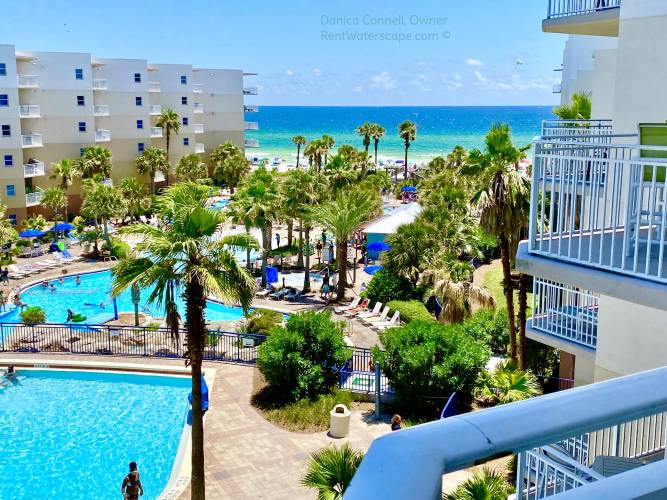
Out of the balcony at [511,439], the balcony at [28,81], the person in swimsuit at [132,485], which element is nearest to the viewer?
the balcony at [511,439]

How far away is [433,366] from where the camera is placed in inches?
726

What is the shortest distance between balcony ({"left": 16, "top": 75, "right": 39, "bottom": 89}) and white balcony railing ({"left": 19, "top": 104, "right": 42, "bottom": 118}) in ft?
4.68

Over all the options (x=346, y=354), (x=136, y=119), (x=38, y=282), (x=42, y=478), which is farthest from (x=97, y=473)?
(x=136, y=119)

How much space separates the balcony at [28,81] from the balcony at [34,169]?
574 cm

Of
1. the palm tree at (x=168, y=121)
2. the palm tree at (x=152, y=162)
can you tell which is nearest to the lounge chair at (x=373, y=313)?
the palm tree at (x=152, y=162)

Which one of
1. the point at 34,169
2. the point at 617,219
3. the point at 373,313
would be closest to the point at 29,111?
the point at 34,169

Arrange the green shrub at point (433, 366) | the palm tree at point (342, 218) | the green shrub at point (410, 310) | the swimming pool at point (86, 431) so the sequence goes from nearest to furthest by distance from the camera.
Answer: the swimming pool at point (86, 431), the green shrub at point (433, 366), the green shrub at point (410, 310), the palm tree at point (342, 218)

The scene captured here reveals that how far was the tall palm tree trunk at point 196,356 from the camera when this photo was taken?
1343cm

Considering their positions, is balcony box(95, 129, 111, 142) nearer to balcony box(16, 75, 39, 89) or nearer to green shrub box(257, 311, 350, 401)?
balcony box(16, 75, 39, 89)

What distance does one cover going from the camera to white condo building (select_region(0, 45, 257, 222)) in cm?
5100

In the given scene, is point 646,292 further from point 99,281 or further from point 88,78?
point 88,78

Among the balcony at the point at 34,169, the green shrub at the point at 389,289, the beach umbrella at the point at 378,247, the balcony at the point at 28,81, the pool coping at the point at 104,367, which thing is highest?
the balcony at the point at 28,81

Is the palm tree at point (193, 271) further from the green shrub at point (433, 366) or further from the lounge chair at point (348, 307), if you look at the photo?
the lounge chair at point (348, 307)

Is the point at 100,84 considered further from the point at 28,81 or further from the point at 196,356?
the point at 196,356
